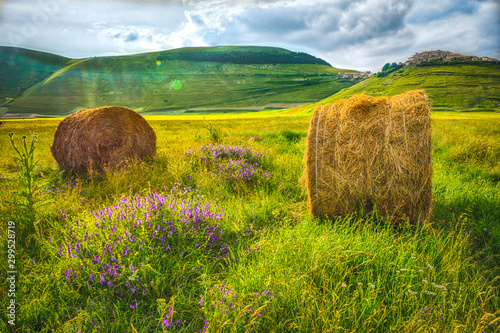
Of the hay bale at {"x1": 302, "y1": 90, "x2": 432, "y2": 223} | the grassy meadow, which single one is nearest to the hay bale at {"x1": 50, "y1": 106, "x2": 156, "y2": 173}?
the grassy meadow

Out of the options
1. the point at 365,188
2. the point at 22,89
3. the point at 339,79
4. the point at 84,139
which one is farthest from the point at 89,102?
the point at 339,79

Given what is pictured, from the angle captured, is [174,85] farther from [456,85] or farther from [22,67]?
[456,85]

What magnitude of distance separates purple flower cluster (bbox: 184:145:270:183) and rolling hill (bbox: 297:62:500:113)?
147ft

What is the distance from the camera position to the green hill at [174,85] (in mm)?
115875

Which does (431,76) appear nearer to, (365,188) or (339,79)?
(339,79)

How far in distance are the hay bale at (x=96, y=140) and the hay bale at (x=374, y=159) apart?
5.89 meters

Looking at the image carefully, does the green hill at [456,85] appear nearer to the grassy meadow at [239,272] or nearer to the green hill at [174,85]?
the grassy meadow at [239,272]

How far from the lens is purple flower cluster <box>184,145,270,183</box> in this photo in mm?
5652

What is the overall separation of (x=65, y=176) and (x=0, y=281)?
5202mm

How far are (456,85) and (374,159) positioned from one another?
3405 inches

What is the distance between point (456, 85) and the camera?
6506 cm

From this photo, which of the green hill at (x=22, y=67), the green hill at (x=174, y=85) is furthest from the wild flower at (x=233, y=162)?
the green hill at (x=22, y=67)

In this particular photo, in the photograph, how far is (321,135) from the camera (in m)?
4.32

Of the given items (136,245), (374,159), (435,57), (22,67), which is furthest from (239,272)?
(22,67)
